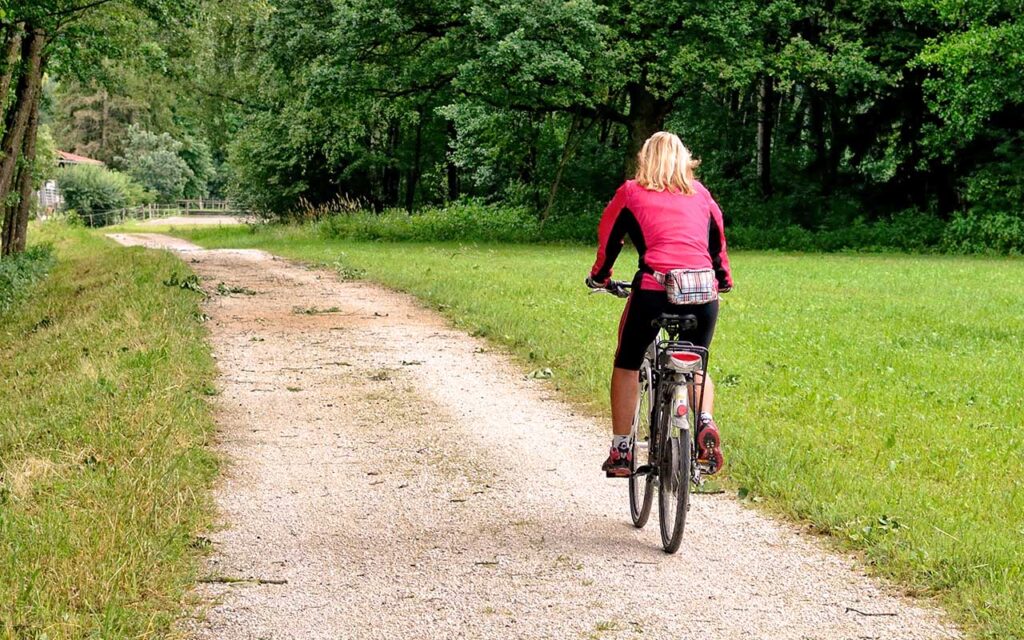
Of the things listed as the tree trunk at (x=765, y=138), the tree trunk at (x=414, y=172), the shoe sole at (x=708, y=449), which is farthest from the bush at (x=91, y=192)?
the shoe sole at (x=708, y=449)

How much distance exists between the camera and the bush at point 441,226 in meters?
33.5

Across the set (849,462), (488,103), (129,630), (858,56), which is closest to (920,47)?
(858,56)

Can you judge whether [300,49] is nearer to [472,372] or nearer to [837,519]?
[472,372]

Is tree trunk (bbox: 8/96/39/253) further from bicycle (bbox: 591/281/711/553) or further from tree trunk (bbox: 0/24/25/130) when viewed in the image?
bicycle (bbox: 591/281/711/553)

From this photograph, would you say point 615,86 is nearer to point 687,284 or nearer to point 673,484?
point 687,284

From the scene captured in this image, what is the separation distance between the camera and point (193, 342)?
1131cm

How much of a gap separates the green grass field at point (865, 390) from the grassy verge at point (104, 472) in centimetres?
315

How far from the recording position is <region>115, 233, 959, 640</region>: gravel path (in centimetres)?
468

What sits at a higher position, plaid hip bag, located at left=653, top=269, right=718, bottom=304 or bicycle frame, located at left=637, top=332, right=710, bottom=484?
plaid hip bag, located at left=653, top=269, right=718, bottom=304

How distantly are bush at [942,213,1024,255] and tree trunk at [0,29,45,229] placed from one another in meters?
22.9

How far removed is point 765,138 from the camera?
35.6m

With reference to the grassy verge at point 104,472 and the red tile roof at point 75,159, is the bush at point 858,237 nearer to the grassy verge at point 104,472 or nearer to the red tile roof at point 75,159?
the grassy verge at point 104,472

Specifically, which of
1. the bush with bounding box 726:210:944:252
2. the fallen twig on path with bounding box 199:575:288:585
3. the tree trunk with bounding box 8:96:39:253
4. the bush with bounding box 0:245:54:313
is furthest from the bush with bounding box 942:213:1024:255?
the fallen twig on path with bounding box 199:575:288:585

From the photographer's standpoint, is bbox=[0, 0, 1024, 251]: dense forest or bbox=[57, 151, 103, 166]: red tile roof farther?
bbox=[57, 151, 103, 166]: red tile roof
